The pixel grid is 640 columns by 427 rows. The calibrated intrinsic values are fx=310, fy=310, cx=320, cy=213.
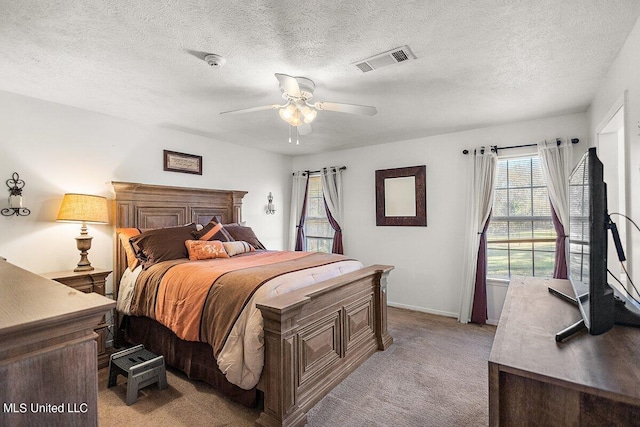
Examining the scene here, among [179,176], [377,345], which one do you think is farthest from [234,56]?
[377,345]

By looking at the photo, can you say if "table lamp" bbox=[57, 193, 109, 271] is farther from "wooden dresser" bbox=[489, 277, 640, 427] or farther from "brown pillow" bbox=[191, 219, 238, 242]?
"wooden dresser" bbox=[489, 277, 640, 427]

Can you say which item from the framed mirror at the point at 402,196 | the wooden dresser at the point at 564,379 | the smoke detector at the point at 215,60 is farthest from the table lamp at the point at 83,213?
the framed mirror at the point at 402,196

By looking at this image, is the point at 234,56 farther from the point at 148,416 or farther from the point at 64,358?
the point at 148,416

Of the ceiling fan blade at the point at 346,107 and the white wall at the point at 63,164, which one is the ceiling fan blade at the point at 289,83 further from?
the white wall at the point at 63,164

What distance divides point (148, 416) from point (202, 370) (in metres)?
0.43

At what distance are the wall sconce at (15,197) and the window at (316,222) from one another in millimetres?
3709

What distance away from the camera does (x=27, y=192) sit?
2.80 m

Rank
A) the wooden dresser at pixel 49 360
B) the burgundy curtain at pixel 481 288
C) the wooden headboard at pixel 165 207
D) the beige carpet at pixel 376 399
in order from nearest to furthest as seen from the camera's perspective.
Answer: the wooden dresser at pixel 49 360 → the beige carpet at pixel 376 399 → the wooden headboard at pixel 165 207 → the burgundy curtain at pixel 481 288

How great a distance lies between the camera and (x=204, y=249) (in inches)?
124

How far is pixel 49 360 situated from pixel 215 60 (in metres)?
1.97

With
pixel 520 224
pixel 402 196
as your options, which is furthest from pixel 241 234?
pixel 520 224

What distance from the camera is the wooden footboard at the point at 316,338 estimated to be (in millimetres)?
1911

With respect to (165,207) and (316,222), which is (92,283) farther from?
(316,222)

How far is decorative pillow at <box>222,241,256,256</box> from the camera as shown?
339 centimetres
